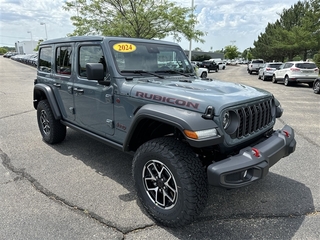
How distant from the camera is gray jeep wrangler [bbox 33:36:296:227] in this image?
236 centimetres

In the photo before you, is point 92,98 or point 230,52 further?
point 230,52

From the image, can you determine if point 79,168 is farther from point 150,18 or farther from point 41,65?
point 150,18

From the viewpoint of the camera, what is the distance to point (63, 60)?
425cm

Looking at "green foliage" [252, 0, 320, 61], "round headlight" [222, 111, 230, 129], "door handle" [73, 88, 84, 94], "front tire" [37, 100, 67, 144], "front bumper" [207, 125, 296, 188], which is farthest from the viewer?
"green foliage" [252, 0, 320, 61]

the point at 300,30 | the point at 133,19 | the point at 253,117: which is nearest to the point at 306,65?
the point at 133,19

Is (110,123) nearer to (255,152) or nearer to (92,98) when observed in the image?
(92,98)

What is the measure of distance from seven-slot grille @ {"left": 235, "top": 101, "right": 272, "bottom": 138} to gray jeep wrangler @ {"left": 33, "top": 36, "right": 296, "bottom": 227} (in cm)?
1

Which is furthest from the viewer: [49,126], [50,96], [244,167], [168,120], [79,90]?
[49,126]

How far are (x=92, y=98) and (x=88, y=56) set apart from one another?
24.2 inches

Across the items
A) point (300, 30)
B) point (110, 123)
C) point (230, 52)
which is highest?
point (300, 30)

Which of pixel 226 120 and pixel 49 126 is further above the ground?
pixel 226 120

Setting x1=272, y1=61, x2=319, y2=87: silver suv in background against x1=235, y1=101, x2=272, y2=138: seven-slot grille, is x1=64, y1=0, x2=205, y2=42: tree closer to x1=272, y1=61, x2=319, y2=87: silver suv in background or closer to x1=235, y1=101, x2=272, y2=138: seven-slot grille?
x1=272, y1=61, x2=319, y2=87: silver suv in background

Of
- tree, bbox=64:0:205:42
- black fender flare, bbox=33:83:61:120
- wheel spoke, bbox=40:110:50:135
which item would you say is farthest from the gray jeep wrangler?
tree, bbox=64:0:205:42

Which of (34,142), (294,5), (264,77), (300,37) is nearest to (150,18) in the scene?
(264,77)
